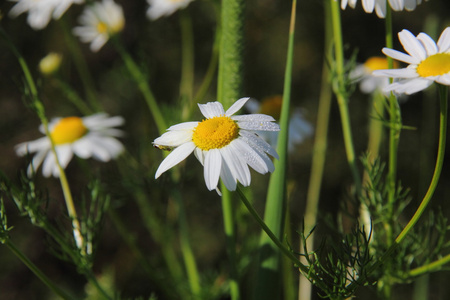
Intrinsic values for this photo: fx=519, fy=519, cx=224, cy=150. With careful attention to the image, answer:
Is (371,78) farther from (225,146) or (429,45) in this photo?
(225,146)

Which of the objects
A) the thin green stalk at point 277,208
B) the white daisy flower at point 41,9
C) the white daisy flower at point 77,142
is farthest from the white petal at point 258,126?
the white daisy flower at point 41,9

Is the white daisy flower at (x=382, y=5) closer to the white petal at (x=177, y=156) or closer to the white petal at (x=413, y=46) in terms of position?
the white petal at (x=413, y=46)

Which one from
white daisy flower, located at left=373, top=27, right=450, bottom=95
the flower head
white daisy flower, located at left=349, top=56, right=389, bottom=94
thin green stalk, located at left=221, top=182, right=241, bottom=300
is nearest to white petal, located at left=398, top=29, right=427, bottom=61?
white daisy flower, located at left=373, top=27, right=450, bottom=95

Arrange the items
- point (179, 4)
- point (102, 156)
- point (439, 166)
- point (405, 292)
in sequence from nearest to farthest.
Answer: point (439, 166) → point (102, 156) → point (179, 4) → point (405, 292)

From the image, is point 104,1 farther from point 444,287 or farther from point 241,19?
point 444,287

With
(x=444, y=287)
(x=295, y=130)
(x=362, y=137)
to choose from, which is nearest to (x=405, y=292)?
(x=444, y=287)

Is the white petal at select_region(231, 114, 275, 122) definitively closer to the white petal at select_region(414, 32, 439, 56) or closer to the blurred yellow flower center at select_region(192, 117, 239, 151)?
the blurred yellow flower center at select_region(192, 117, 239, 151)
